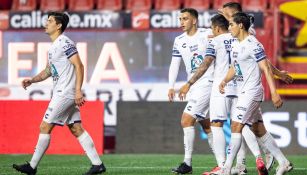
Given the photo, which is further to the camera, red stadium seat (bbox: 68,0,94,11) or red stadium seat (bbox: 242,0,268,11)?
red stadium seat (bbox: 68,0,94,11)

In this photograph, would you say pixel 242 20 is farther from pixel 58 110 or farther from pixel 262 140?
pixel 58 110

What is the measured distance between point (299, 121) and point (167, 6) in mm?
5254

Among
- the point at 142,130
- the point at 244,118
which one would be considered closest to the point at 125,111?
the point at 142,130

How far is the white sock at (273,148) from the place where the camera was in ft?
38.5

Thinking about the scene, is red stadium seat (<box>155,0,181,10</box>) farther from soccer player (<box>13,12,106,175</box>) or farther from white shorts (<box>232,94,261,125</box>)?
white shorts (<box>232,94,261,125</box>)

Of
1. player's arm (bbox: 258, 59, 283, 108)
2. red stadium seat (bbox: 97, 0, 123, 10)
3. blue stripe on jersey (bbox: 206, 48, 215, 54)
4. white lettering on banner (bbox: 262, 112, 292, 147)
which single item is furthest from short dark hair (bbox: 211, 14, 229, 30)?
red stadium seat (bbox: 97, 0, 123, 10)

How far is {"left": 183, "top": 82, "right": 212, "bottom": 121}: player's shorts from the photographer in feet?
42.4

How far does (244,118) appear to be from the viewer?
37.8 ft

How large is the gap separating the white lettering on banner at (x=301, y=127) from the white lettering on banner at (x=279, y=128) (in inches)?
6.5

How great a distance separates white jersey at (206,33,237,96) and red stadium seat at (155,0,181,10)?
9.15 m

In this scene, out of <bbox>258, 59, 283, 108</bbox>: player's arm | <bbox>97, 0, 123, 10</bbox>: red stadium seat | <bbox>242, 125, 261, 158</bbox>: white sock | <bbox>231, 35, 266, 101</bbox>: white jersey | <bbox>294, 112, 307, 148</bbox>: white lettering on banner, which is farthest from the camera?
<bbox>97, 0, 123, 10</bbox>: red stadium seat

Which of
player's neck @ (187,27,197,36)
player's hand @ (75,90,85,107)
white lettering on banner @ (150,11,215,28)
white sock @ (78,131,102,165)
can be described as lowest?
white sock @ (78,131,102,165)

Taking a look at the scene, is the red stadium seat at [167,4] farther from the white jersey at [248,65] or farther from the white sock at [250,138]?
the white jersey at [248,65]

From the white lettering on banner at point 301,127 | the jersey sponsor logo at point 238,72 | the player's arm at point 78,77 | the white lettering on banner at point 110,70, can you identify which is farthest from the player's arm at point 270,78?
the white lettering on banner at point 110,70
